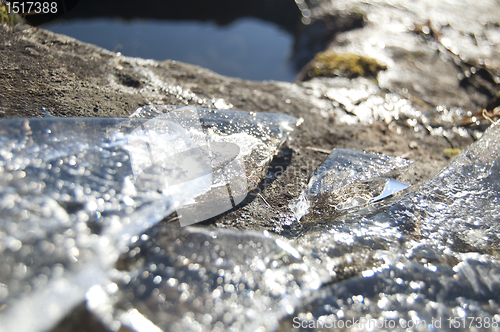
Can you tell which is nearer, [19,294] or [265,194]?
[19,294]

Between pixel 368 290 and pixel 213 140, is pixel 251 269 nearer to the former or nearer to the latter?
pixel 368 290

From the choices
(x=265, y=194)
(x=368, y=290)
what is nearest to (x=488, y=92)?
(x=265, y=194)

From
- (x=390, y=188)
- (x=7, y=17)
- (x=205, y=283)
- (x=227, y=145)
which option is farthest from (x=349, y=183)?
(x=7, y=17)

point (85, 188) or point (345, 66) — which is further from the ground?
point (345, 66)

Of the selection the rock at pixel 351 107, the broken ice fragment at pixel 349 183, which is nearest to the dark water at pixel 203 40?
the rock at pixel 351 107

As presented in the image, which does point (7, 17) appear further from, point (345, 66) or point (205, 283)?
point (345, 66)

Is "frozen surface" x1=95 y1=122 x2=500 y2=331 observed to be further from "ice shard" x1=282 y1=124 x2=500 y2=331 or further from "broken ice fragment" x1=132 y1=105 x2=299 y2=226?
"broken ice fragment" x1=132 y1=105 x2=299 y2=226

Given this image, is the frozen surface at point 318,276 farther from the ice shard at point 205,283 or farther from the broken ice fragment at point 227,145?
the broken ice fragment at point 227,145
